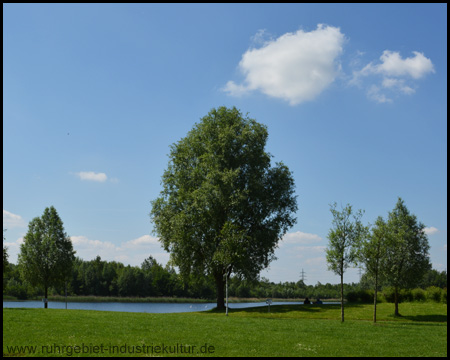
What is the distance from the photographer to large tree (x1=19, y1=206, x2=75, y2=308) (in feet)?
181

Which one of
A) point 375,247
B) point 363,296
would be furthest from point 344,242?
point 363,296

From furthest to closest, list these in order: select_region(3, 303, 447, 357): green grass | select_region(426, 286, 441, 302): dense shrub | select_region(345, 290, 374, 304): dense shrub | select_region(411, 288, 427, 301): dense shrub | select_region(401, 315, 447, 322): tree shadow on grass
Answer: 1. select_region(411, 288, 427, 301): dense shrub
2. select_region(426, 286, 441, 302): dense shrub
3. select_region(345, 290, 374, 304): dense shrub
4. select_region(401, 315, 447, 322): tree shadow on grass
5. select_region(3, 303, 447, 357): green grass

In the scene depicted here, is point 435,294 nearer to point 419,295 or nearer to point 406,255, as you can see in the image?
point 419,295

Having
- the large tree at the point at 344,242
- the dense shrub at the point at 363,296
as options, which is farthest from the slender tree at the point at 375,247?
the dense shrub at the point at 363,296

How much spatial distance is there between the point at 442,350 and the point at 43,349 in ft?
58.1

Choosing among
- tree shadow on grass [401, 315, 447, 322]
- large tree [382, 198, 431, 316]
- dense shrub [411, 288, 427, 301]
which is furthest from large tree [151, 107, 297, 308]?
dense shrub [411, 288, 427, 301]

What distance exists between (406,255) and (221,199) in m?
19.2

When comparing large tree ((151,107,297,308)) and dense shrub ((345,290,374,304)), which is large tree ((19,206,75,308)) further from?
dense shrub ((345,290,374,304))

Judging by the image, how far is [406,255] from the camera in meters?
40.9

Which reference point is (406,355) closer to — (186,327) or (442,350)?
(442,350)

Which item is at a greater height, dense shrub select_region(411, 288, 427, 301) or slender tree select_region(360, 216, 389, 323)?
slender tree select_region(360, 216, 389, 323)

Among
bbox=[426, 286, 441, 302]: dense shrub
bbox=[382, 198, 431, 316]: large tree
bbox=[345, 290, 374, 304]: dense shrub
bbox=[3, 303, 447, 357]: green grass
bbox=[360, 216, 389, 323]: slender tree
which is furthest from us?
bbox=[426, 286, 441, 302]: dense shrub

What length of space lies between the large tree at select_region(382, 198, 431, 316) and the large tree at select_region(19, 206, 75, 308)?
134 feet

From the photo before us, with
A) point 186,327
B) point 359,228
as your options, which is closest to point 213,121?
point 359,228
